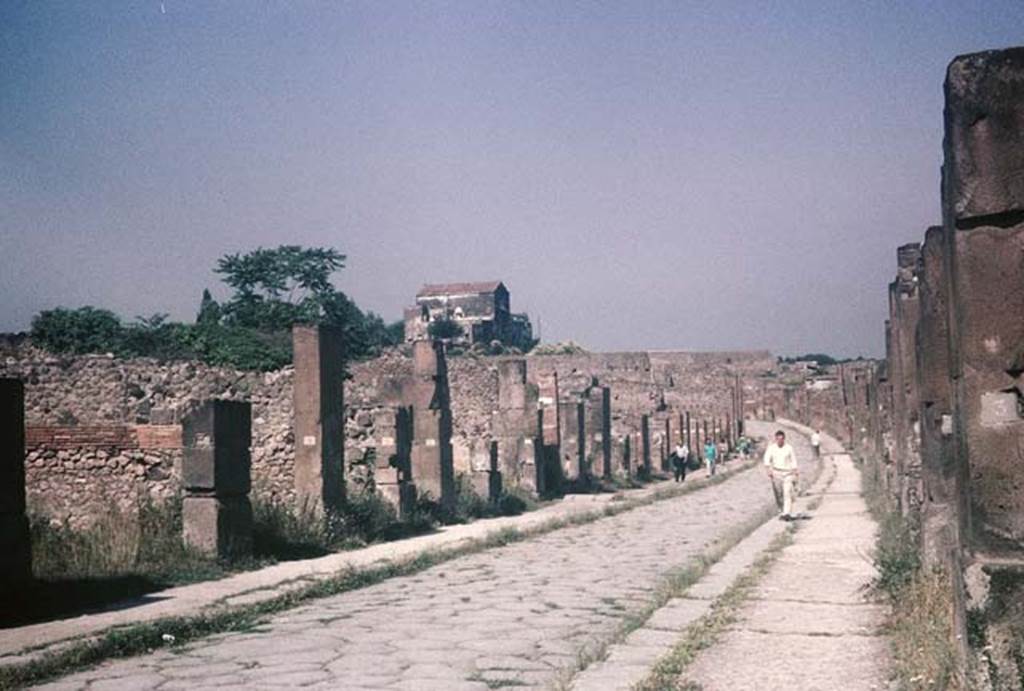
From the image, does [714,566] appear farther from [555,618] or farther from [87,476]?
[87,476]

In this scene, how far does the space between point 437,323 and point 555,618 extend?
75994 millimetres

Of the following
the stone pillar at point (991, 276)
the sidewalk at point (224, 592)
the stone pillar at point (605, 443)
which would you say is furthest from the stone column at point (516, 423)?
the stone pillar at point (991, 276)

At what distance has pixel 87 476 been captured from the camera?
13617 mm

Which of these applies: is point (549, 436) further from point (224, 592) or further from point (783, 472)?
point (224, 592)

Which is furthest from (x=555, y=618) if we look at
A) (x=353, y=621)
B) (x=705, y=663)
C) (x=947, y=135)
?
(x=947, y=135)

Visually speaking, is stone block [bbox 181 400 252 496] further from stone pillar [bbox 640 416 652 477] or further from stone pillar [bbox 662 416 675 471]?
stone pillar [bbox 662 416 675 471]

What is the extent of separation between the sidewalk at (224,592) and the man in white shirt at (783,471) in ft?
12.2

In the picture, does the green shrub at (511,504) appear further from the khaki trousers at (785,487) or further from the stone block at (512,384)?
the khaki trousers at (785,487)

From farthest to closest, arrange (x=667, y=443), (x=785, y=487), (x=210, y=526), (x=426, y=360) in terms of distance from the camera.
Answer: (x=667, y=443) < (x=426, y=360) < (x=785, y=487) < (x=210, y=526)

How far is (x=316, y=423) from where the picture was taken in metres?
12.9

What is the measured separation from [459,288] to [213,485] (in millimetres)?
81596

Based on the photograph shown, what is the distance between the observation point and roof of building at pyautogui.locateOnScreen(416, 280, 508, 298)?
89.6 m

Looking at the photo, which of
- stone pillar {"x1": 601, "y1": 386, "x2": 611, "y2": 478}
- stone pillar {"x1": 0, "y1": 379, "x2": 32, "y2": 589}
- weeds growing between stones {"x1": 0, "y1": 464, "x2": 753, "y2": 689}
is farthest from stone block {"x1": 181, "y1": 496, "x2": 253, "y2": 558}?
stone pillar {"x1": 601, "y1": 386, "x2": 611, "y2": 478}

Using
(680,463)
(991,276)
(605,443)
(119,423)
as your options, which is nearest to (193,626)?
(991,276)
